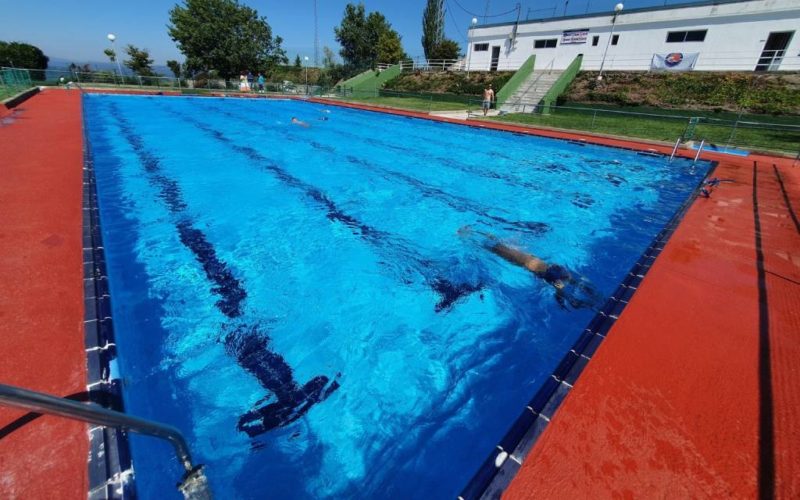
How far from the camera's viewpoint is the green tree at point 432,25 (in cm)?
4416

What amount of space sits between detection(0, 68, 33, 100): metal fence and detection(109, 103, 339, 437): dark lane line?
18.0m

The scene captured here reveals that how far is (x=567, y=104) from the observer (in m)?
21.9

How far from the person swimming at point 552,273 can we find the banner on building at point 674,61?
24377 millimetres

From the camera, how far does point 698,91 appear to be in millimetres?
18859

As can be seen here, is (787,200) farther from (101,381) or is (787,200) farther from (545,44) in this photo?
(545,44)

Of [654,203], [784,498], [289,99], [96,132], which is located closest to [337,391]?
[784,498]

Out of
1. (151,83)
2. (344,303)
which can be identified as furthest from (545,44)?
(151,83)

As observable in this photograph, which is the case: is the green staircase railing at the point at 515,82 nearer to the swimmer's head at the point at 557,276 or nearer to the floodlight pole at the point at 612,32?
the floodlight pole at the point at 612,32

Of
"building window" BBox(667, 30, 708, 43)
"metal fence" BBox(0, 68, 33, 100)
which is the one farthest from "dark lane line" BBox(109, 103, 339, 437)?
"building window" BBox(667, 30, 708, 43)

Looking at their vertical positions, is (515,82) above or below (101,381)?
above

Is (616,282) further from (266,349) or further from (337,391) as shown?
(266,349)

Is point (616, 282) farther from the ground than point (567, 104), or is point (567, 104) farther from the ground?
point (567, 104)

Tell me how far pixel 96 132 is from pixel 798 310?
17.1 metres

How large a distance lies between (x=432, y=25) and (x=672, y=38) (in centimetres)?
3046
